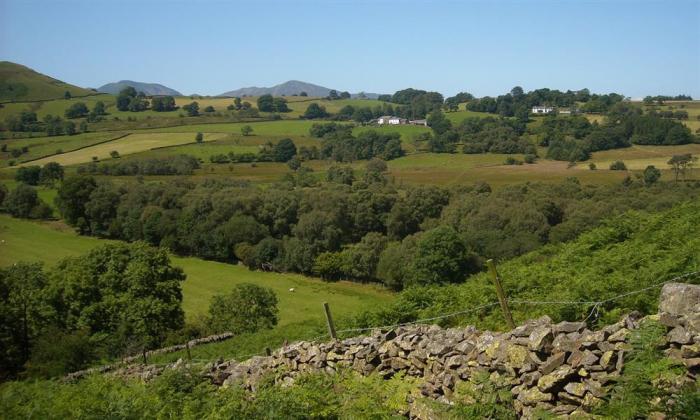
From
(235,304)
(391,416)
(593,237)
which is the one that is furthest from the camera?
(235,304)

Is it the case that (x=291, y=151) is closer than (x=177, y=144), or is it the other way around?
(x=177, y=144)

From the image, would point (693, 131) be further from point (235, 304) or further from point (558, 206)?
point (235, 304)

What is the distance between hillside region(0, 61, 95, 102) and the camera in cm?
9538

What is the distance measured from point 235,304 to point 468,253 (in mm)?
A: 25089

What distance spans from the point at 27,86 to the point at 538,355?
421 ft

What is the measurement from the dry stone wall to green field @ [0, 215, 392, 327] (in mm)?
35337

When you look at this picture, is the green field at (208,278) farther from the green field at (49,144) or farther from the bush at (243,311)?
the green field at (49,144)

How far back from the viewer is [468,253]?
52.7m

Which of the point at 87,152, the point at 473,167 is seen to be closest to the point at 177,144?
the point at 87,152

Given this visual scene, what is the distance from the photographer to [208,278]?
63031 mm

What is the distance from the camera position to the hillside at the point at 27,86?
9538 centimetres

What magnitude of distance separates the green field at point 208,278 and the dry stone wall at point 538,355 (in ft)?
116

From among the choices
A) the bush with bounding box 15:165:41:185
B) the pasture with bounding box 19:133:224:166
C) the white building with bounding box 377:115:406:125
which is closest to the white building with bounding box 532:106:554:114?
the white building with bounding box 377:115:406:125

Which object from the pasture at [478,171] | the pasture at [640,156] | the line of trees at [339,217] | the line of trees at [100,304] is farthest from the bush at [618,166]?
the line of trees at [100,304]
